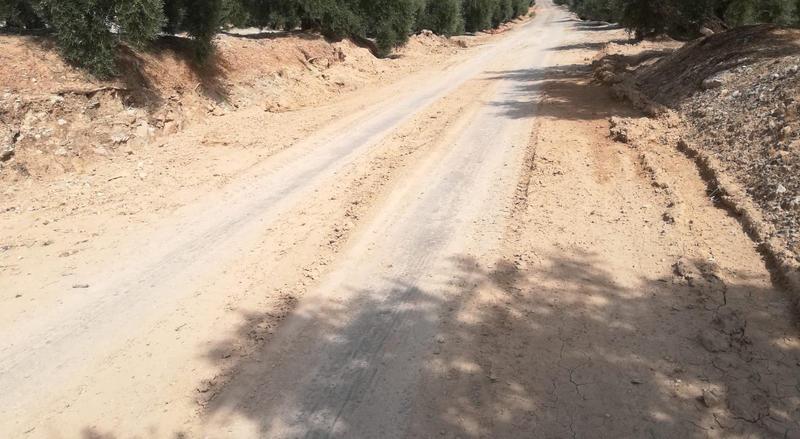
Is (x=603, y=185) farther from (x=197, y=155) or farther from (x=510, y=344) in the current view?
(x=197, y=155)

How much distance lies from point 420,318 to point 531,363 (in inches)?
39.1

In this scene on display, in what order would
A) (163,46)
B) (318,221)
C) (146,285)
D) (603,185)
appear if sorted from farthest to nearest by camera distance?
(163,46) < (603,185) < (318,221) < (146,285)

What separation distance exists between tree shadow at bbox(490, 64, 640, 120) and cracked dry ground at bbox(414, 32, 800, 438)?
4.63m

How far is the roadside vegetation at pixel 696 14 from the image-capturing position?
15539mm

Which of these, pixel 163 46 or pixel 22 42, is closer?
pixel 22 42

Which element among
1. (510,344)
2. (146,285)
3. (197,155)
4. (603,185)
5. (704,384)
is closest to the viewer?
(704,384)

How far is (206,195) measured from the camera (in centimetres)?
743

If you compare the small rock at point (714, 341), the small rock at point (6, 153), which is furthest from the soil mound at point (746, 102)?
the small rock at point (6, 153)

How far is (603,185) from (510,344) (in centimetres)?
376

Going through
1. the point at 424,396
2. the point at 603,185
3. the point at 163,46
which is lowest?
the point at 424,396

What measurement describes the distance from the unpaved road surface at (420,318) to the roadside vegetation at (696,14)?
10.5m

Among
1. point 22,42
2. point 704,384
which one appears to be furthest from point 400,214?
point 22,42

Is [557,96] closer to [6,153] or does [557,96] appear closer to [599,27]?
[6,153]

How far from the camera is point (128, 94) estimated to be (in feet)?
34.6
